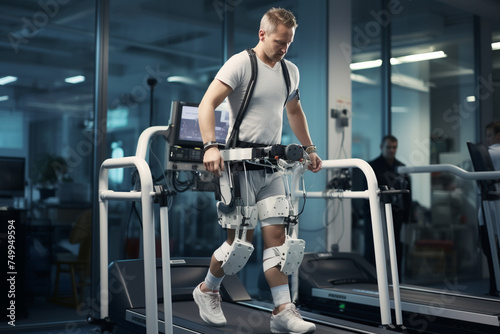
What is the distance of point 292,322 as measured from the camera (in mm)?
2404

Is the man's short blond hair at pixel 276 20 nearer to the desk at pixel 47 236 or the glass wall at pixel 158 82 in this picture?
the glass wall at pixel 158 82

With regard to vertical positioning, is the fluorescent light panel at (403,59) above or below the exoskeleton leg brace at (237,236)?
above

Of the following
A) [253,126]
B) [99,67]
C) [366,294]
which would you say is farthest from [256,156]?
[99,67]

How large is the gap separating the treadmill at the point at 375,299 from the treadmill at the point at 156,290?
619 mm

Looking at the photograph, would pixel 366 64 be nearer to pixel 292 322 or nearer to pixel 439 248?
pixel 439 248

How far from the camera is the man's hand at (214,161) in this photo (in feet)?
7.61

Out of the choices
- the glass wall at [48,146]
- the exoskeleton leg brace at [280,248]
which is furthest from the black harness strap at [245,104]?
the glass wall at [48,146]

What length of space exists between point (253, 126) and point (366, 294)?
1.73 meters

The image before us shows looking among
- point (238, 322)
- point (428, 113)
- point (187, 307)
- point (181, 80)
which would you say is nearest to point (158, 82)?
point (181, 80)

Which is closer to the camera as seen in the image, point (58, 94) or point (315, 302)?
point (315, 302)

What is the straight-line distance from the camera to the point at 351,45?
18.6ft

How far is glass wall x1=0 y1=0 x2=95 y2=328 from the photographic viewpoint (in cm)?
400

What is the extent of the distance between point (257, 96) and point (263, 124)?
126 mm

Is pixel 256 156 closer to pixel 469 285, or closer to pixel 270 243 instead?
pixel 270 243
